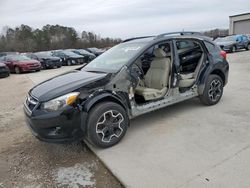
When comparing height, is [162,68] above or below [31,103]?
above

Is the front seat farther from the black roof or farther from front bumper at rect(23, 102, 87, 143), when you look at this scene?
front bumper at rect(23, 102, 87, 143)

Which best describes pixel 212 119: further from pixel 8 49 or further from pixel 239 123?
pixel 8 49

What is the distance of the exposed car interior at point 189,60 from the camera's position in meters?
4.80

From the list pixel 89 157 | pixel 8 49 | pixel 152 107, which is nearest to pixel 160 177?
pixel 89 157

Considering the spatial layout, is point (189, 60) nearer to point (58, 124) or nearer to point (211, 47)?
point (211, 47)

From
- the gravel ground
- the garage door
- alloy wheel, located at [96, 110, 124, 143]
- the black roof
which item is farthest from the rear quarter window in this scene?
the garage door

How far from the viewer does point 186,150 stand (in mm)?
3316

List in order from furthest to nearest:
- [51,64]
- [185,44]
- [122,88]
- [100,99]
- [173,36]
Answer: [51,64], [185,44], [173,36], [122,88], [100,99]

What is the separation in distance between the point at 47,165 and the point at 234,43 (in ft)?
66.6

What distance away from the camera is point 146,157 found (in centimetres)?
323

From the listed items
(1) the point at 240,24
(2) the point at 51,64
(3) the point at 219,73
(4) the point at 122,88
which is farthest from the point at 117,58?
(1) the point at 240,24

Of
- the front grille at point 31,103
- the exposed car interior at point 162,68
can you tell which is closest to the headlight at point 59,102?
the front grille at point 31,103


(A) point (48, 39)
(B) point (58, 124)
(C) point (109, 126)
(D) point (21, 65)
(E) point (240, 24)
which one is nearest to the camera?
(B) point (58, 124)

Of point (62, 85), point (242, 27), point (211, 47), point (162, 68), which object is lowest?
point (62, 85)
